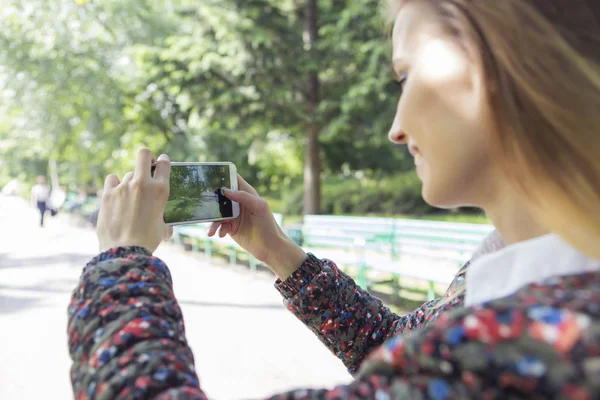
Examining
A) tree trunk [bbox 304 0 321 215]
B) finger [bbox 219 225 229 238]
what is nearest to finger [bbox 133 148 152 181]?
finger [bbox 219 225 229 238]

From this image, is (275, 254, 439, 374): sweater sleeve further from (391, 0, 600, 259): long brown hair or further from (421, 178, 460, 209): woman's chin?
(391, 0, 600, 259): long brown hair

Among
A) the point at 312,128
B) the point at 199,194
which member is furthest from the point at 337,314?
the point at 312,128

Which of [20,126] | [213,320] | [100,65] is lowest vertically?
[213,320]

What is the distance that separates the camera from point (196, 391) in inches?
26.9

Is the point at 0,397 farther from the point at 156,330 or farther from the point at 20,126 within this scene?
the point at 20,126

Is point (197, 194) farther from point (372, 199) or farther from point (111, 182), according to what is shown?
point (372, 199)

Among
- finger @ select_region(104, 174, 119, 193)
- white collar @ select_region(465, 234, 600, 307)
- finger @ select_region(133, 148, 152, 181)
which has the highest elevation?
finger @ select_region(133, 148, 152, 181)

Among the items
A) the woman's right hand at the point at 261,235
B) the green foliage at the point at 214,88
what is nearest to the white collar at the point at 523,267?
the woman's right hand at the point at 261,235

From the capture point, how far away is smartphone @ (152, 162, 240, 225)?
4.44ft

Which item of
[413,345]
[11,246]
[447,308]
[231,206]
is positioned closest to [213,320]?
[231,206]

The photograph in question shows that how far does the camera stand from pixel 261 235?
134 cm

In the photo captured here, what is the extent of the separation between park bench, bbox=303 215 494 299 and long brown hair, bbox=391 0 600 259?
4.23 metres

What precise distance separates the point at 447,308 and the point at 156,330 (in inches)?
19.5

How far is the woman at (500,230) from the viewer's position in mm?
507
